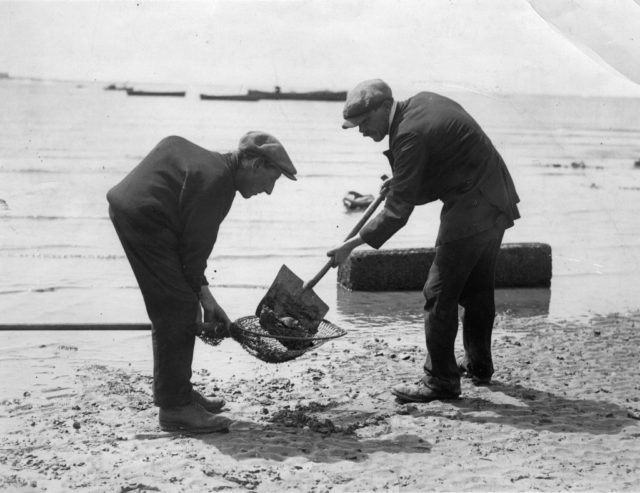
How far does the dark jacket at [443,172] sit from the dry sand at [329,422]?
1199 mm

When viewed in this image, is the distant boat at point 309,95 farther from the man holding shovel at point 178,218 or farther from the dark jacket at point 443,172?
the man holding shovel at point 178,218

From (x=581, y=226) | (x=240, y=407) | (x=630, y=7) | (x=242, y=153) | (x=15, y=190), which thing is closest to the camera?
(x=242, y=153)

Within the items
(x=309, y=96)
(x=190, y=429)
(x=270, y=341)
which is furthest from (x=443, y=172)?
(x=309, y=96)

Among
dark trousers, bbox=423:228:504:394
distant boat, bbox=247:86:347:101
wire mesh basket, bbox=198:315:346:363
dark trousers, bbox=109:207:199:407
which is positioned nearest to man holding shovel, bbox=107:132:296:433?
dark trousers, bbox=109:207:199:407

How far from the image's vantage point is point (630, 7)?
7430 mm

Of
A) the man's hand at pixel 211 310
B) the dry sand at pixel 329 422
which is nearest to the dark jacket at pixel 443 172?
the man's hand at pixel 211 310

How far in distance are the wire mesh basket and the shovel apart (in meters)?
0.12

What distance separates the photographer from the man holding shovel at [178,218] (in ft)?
16.1

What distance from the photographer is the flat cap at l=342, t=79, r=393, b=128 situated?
5.60 metres

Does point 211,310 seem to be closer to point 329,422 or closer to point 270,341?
point 270,341

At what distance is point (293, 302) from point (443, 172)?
4.18 feet

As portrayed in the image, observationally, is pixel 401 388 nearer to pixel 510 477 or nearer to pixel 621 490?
pixel 510 477

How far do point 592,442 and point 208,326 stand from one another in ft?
7.58

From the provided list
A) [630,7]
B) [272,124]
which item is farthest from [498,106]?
[630,7]
